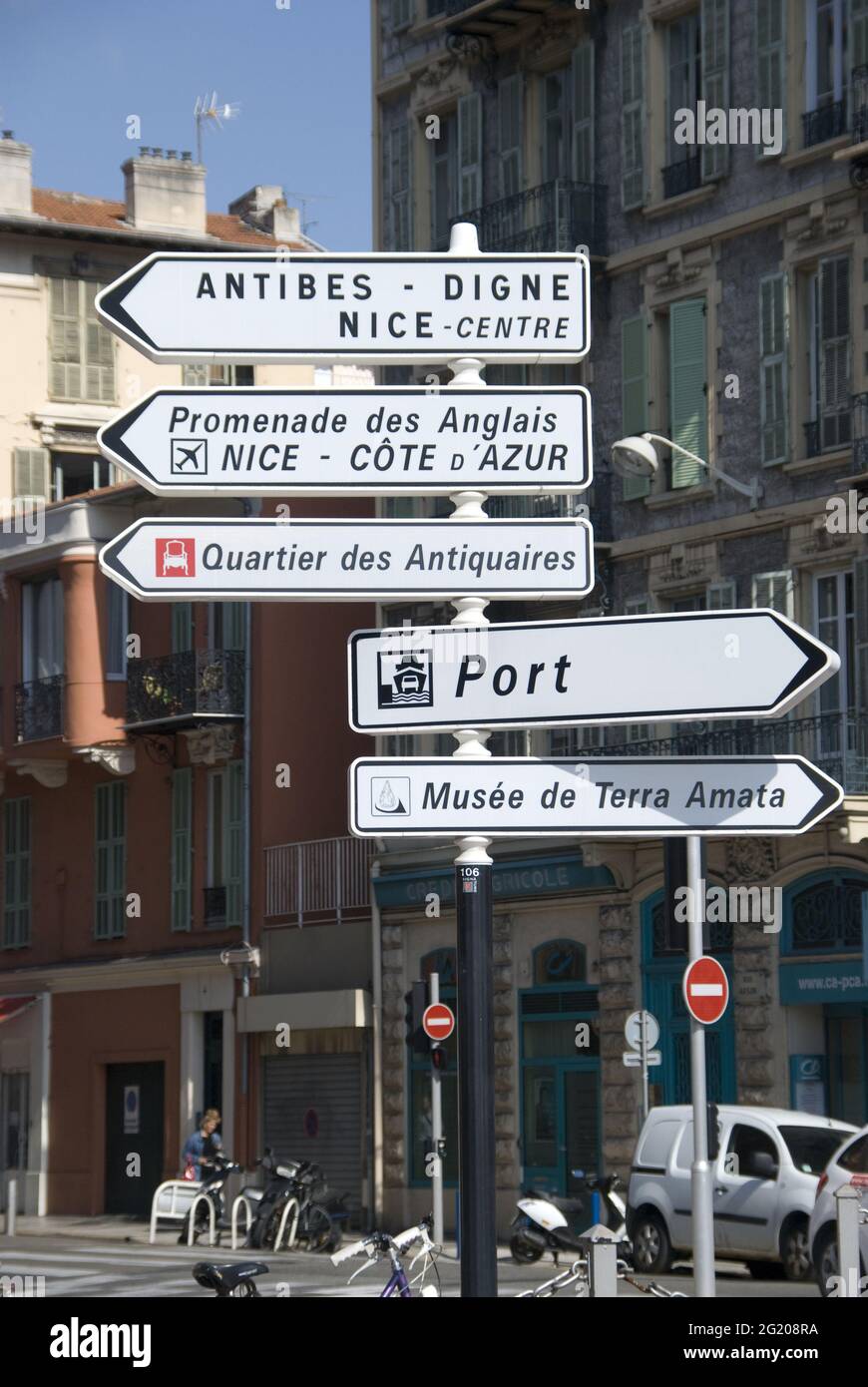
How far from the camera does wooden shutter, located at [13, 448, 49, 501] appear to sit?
43906mm

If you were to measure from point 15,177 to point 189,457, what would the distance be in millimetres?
38452

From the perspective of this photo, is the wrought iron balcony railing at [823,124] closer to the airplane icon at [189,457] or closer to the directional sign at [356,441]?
the directional sign at [356,441]

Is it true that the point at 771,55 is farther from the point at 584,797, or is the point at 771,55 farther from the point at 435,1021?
the point at 584,797

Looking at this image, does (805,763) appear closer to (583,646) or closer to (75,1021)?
(583,646)

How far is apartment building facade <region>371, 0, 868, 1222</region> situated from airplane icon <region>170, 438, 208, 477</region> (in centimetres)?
1807

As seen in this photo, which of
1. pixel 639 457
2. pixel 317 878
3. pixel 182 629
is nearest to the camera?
pixel 639 457

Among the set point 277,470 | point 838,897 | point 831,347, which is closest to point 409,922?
point 838,897

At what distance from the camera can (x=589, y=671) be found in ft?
25.6

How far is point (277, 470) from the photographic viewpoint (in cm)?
791

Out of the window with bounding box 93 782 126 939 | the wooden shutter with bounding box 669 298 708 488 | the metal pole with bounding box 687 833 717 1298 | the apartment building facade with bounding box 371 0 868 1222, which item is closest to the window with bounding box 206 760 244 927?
the window with bounding box 93 782 126 939

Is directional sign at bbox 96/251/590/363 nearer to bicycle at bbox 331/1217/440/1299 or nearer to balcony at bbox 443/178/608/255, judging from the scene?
bicycle at bbox 331/1217/440/1299

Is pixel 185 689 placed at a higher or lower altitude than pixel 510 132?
lower

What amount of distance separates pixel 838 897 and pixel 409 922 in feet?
27.7

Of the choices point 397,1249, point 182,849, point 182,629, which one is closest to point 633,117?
point 182,629
